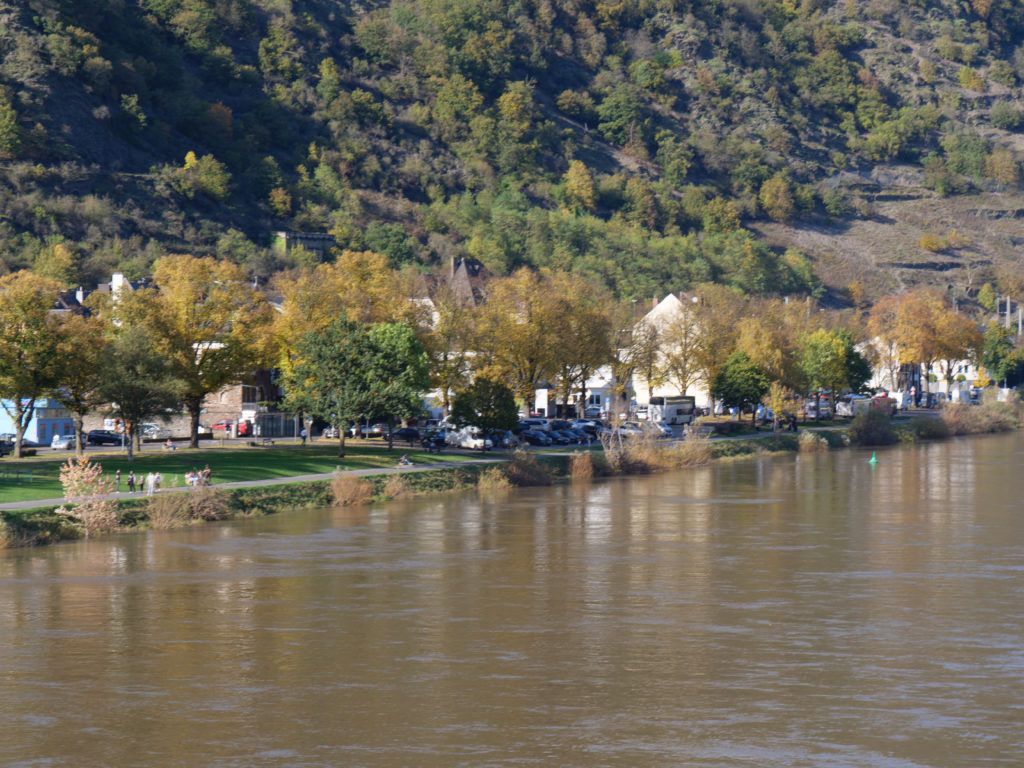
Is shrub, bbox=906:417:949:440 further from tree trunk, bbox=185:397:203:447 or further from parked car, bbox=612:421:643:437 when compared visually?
tree trunk, bbox=185:397:203:447

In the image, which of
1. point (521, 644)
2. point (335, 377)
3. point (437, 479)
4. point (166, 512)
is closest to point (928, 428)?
point (437, 479)

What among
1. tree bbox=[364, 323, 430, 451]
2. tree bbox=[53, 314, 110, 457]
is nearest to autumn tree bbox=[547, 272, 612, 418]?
tree bbox=[364, 323, 430, 451]

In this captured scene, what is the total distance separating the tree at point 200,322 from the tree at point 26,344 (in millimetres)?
7229

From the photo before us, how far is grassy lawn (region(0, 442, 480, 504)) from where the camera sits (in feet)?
176

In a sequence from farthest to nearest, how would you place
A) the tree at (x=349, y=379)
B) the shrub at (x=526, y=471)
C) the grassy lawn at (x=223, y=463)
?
the tree at (x=349, y=379) < the shrub at (x=526, y=471) < the grassy lawn at (x=223, y=463)

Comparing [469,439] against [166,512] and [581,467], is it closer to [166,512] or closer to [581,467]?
[581,467]

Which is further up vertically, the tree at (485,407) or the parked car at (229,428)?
the tree at (485,407)

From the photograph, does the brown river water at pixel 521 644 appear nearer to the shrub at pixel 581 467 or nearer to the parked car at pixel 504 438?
the shrub at pixel 581 467

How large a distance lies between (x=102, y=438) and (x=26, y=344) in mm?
18849

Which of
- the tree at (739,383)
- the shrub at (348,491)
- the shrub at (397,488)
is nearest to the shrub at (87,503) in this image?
the shrub at (348,491)

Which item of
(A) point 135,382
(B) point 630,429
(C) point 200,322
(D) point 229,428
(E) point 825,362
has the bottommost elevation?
(B) point 630,429

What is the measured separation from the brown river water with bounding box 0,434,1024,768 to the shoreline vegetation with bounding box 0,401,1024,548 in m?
1.48

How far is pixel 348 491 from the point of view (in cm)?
5928

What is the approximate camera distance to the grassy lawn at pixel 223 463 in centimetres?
5365
